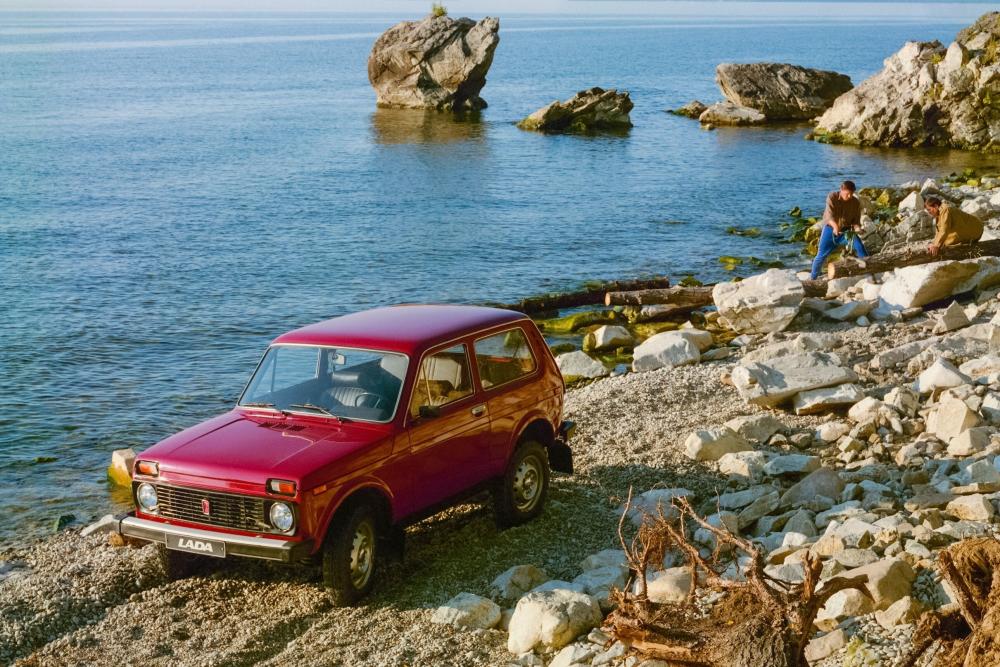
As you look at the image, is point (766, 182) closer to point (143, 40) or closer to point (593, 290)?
point (593, 290)

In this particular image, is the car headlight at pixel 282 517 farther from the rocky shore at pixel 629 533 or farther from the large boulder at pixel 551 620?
the large boulder at pixel 551 620

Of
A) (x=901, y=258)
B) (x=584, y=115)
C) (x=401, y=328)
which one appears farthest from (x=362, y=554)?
(x=584, y=115)

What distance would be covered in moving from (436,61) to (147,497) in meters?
68.7

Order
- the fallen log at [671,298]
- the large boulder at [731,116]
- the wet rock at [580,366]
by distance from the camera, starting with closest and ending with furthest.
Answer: the wet rock at [580,366]
the fallen log at [671,298]
the large boulder at [731,116]

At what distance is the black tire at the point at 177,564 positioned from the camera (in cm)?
1020

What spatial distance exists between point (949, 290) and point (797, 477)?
8.86m

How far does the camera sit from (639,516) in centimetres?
1151

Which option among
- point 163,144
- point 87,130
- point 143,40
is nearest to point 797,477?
point 163,144

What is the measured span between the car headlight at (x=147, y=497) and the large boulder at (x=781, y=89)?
6506cm

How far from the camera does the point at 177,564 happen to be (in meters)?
10.3

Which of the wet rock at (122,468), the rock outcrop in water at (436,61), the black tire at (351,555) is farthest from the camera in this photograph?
the rock outcrop in water at (436,61)


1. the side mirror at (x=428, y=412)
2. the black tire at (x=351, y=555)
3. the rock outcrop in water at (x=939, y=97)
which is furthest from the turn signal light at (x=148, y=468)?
the rock outcrop in water at (x=939, y=97)

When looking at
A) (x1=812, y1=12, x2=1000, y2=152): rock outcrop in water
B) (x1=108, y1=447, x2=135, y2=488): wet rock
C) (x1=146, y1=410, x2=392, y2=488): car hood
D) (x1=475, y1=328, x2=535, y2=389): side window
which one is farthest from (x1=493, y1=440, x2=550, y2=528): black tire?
(x1=812, y1=12, x2=1000, y2=152): rock outcrop in water

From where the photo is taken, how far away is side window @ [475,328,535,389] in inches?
437
